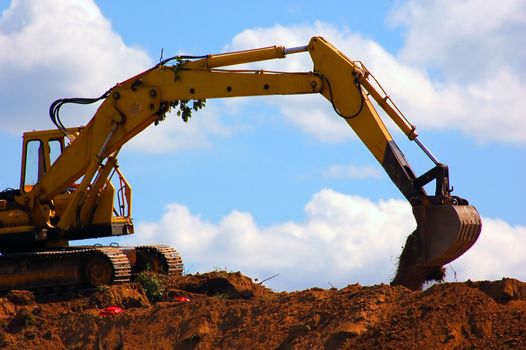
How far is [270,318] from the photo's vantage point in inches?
684

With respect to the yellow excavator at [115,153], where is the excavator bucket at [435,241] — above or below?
below

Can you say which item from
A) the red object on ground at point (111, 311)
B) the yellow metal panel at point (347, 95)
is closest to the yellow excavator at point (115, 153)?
the yellow metal panel at point (347, 95)

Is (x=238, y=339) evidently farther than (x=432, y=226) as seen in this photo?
No

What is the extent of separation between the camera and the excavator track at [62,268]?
896 inches

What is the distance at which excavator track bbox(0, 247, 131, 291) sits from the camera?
22.8 m

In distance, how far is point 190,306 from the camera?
18672 millimetres

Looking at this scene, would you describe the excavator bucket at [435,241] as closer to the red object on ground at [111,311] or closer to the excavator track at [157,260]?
the red object on ground at [111,311]

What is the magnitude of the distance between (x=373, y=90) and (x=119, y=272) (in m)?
6.40

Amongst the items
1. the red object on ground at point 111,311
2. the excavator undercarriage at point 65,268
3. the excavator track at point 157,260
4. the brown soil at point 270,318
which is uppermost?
the excavator track at point 157,260

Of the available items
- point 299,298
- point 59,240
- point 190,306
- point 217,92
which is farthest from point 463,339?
point 59,240

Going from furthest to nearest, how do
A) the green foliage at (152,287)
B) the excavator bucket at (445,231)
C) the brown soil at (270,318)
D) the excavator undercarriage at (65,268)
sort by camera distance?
the excavator undercarriage at (65,268) < the green foliage at (152,287) < the excavator bucket at (445,231) < the brown soil at (270,318)

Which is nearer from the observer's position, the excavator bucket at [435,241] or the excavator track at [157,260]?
the excavator bucket at [435,241]

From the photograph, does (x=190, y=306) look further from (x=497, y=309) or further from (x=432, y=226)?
(x=497, y=309)

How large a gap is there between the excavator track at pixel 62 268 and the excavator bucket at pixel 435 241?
255 inches
